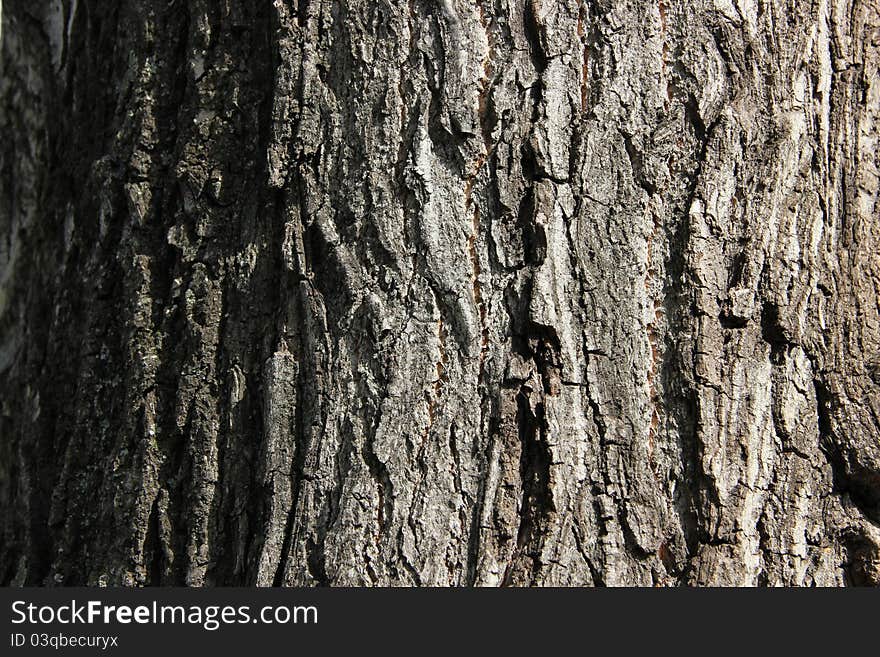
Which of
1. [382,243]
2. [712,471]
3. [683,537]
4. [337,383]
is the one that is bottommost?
[683,537]

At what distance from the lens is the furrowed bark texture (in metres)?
1.82

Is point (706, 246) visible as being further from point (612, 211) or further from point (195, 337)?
point (195, 337)

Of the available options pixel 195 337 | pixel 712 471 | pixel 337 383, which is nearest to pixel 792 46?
pixel 712 471

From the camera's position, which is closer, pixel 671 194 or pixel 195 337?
pixel 671 194

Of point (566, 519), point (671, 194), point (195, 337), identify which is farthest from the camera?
point (195, 337)

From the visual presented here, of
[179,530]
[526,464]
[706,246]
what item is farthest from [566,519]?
[179,530]

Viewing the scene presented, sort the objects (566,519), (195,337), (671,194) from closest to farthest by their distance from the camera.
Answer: (566,519), (671,194), (195,337)

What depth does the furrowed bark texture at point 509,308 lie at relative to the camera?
5.96ft

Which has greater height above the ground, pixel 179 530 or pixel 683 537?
pixel 179 530

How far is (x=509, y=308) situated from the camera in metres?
1.85

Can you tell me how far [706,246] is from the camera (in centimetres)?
190

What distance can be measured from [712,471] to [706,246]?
0.48 metres

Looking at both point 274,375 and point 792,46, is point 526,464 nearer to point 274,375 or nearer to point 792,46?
point 274,375

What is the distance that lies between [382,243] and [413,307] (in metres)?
0.16
